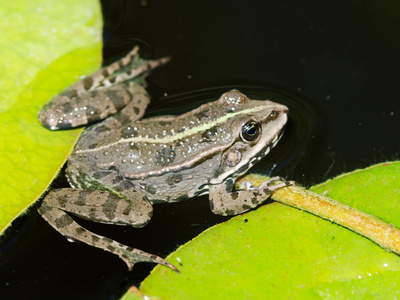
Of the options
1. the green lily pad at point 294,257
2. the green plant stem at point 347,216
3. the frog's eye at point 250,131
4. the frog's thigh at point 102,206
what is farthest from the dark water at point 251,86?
the green plant stem at point 347,216

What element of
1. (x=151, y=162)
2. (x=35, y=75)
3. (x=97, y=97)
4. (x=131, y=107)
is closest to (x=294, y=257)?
(x=151, y=162)

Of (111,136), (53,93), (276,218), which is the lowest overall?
(276,218)

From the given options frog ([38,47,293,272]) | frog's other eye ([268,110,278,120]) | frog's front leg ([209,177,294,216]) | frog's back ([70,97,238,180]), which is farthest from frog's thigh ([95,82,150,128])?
frog's other eye ([268,110,278,120])

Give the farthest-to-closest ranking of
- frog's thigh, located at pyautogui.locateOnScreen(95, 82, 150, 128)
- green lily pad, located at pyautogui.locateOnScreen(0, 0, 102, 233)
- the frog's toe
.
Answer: frog's thigh, located at pyautogui.locateOnScreen(95, 82, 150, 128) < the frog's toe < green lily pad, located at pyautogui.locateOnScreen(0, 0, 102, 233)

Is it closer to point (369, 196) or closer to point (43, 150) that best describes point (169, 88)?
point (43, 150)

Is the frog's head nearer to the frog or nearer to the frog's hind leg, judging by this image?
the frog

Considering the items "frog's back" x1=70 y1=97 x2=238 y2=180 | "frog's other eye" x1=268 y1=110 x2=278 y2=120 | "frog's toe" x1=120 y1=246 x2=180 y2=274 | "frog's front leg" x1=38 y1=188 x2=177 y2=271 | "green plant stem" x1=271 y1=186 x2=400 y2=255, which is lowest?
"frog's toe" x1=120 y1=246 x2=180 y2=274

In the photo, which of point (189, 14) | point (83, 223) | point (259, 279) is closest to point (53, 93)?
point (83, 223)
